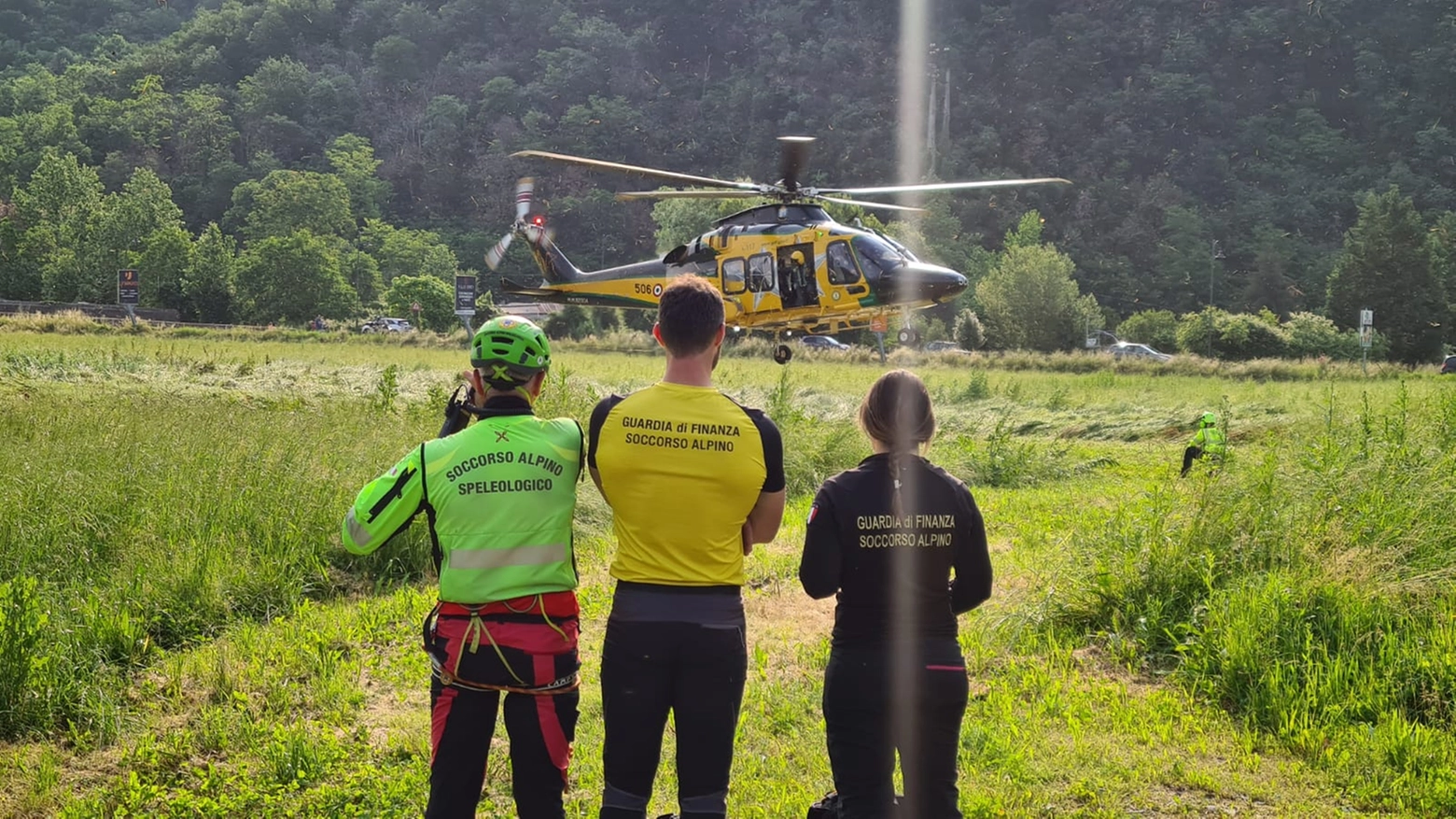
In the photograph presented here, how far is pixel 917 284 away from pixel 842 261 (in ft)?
3.68

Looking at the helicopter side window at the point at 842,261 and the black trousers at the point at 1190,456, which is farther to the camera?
the helicopter side window at the point at 842,261

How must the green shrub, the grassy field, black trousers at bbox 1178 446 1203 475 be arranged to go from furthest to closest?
the green shrub
black trousers at bbox 1178 446 1203 475
the grassy field

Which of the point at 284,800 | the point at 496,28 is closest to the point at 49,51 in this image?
the point at 496,28

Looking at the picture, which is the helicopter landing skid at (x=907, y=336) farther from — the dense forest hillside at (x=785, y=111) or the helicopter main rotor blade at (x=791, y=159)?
the dense forest hillside at (x=785, y=111)

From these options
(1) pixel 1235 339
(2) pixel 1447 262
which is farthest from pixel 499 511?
(2) pixel 1447 262

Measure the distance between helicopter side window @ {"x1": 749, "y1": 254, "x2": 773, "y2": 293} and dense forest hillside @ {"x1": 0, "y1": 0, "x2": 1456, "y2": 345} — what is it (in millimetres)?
66131

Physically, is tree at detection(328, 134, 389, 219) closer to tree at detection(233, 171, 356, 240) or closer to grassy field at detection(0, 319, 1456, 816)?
tree at detection(233, 171, 356, 240)

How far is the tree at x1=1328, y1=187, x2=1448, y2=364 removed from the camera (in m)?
51.4

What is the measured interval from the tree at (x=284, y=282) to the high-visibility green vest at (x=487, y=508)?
63.8m

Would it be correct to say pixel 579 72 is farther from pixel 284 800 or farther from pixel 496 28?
pixel 284 800

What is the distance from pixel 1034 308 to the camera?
5209 centimetres

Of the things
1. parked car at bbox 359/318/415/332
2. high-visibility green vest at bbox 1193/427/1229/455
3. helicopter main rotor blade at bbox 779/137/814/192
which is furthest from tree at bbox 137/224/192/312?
high-visibility green vest at bbox 1193/427/1229/455

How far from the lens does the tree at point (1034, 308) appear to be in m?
52.0

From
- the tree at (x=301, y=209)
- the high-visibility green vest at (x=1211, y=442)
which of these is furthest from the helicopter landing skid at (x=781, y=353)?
the tree at (x=301, y=209)
